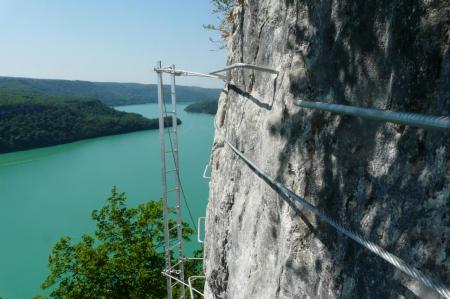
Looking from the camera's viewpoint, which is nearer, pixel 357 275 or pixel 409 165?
pixel 409 165

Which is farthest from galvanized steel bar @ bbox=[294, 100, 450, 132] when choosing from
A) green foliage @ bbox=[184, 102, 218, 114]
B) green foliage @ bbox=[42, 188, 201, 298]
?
green foliage @ bbox=[184, 102, 218, 114]

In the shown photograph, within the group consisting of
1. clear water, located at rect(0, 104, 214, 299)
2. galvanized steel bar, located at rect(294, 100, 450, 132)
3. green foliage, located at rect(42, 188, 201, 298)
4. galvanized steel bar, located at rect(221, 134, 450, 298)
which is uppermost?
galvanized steel bar, located at rect(294, 100, 450, 132)

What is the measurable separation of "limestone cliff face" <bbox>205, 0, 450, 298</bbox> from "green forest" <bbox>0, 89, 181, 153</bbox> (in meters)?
76.3

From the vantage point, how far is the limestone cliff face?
1.40 metres

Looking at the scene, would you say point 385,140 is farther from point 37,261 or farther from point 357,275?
point 37,261

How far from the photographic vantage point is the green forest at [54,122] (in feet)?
238

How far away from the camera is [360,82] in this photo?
5.91 ft

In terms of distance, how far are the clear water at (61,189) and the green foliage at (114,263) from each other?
365 inches

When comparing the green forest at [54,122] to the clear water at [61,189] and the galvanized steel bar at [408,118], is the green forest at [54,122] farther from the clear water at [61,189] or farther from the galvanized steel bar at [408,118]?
the galvanized steel bar at [408,118]

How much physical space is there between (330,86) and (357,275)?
3.25 ft

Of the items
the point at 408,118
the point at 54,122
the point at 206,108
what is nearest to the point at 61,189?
the point at 408,118

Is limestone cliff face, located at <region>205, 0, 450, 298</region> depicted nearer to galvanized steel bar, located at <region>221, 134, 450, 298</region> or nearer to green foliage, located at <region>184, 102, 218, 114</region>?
galvanized steel bar, located at <region>221, 134, 450, 298</region>

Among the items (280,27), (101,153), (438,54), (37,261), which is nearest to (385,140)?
(438,54)

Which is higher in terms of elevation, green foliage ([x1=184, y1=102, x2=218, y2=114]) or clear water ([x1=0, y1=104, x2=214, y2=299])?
green foliage ([x1=184, y1=102, x2=218, y2=114])
